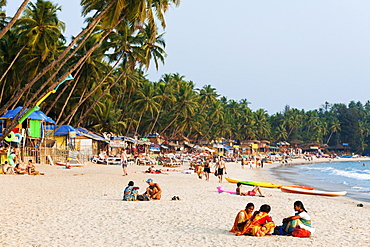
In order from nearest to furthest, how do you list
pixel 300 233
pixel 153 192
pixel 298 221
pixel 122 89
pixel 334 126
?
pixel 300 233 < pixel 298 221 < pixel 153 192 < pixel 122 89 < pixel 334 126

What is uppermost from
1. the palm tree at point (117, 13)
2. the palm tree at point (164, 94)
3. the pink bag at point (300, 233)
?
the palm tree at point (164, 94)

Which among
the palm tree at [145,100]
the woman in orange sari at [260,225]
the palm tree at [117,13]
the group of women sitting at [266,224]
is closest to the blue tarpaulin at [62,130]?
the palm tree at [117,13]

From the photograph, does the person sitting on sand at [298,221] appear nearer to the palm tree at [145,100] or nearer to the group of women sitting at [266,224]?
the group of women sitting at [266,224]

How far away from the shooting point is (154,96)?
188 ft

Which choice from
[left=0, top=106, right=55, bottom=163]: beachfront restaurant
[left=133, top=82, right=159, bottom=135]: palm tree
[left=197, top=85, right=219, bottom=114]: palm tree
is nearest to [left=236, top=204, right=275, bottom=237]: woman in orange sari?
[left=0, top=106, right=55, bottom=163]: beachfront restaurant

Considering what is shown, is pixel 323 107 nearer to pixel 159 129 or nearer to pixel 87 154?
pixel 159 129

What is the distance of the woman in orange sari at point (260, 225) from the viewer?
778 cm

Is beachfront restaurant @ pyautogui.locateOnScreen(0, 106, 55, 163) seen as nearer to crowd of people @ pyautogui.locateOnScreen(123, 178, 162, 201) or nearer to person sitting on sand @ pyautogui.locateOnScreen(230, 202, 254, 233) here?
crowd of people @ pyautogui.locateOnScreen(123, 178, 162, 201)

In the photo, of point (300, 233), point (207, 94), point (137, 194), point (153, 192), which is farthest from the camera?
point (207, 94)

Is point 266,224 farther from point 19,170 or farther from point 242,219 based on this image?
point 19,170

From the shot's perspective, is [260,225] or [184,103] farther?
[184,103]

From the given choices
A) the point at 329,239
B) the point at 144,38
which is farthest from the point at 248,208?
the point at 144,38

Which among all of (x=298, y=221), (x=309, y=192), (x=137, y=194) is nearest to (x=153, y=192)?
(x=137, y=194)

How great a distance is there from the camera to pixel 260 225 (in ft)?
25.8
